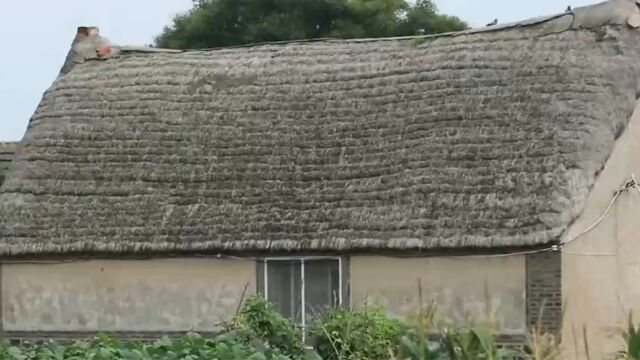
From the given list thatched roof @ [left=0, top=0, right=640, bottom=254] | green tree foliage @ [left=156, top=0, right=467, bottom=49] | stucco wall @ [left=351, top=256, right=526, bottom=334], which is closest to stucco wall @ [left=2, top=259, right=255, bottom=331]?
thatched roof @ [left=0, top=0, right=640, bottom=254]

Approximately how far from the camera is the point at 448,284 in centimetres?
1578

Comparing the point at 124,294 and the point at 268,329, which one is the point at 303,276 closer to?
the point at 124,294

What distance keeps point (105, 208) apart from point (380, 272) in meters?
3.74

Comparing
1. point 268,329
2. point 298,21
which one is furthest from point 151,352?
point 298,21

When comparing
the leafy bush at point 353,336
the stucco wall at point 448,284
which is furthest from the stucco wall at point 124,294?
the leafy bush at point 353,336

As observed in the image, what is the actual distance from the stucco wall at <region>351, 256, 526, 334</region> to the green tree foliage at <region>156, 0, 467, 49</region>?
1801 cm

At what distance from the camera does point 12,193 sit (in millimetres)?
18219

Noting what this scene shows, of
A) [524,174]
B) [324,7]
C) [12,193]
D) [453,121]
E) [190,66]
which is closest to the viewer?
[524,174]

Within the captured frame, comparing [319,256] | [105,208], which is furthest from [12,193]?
[319,256]

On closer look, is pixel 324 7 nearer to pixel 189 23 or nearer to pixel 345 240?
pixel 189 23

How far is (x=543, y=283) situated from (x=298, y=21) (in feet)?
65.4

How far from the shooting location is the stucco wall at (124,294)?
55.4 feet

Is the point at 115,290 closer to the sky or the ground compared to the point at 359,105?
closer to the ground

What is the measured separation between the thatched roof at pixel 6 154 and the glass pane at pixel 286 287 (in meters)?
6.29
